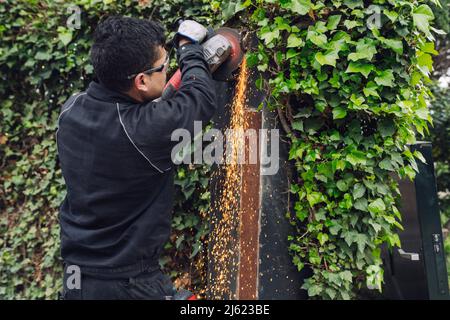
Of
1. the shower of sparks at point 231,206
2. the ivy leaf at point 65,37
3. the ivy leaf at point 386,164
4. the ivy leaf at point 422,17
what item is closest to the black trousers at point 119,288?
the shower of sparks at point 231,206

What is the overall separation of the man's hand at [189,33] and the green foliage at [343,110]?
0.33 metres

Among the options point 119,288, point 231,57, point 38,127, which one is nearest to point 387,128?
point 231,57

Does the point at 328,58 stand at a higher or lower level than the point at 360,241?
higher

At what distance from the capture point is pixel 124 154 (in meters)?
1.95

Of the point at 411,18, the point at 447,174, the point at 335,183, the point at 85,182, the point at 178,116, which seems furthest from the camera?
the point at 447,174

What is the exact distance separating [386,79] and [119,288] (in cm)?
158

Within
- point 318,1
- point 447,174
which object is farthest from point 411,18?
point 447,174

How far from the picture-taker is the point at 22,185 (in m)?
3.90

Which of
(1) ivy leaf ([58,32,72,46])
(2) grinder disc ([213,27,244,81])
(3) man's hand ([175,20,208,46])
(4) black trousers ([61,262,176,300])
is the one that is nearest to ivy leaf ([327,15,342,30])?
(2) grinder disc ([213,27,244,81])

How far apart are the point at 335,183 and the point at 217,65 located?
859mm

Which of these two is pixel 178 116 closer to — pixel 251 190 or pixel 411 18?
pixel 251 190

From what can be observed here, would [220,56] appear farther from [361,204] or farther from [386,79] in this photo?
[361,204]

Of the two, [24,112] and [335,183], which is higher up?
[24,112]

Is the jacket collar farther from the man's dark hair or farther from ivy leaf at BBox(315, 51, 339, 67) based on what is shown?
ivy leaf at BBox(315, 51, 339, 67)
